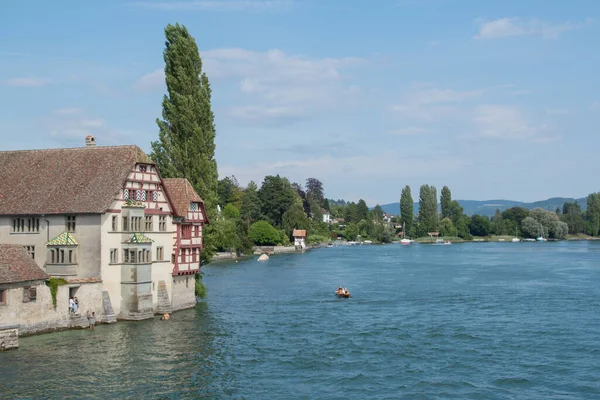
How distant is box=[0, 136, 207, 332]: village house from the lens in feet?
162

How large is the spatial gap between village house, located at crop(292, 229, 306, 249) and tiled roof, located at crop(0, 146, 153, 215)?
113179mm

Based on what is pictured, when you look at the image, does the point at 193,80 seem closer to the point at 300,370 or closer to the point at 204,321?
the point at 204,321

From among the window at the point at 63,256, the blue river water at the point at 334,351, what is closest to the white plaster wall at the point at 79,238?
the window at the point at 63,256

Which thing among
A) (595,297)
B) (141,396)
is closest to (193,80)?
(141,396)

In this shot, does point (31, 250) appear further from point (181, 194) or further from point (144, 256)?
point (181, 194)

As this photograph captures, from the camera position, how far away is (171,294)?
55750 millimetres

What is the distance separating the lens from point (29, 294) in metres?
44.6

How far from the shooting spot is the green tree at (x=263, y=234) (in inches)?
6043

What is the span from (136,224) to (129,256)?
2.41 meters

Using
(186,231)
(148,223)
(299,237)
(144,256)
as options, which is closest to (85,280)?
(144,256)

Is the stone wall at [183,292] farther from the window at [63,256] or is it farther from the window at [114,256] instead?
the window at [63,256]

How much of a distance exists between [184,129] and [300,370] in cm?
2947

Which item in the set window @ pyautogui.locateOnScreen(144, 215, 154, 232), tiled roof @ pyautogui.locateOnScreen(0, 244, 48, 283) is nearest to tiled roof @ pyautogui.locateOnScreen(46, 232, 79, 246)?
tiled roof @ pyautogui.locateOnScreen(0, 244, 48, 283)

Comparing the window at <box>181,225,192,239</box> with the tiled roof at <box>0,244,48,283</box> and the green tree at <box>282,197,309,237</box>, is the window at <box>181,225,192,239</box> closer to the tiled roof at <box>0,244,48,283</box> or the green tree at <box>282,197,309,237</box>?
the tiled roof at <box>0,244,48,283</box>
